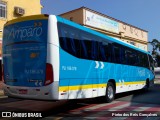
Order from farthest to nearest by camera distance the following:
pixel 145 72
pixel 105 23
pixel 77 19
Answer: pixel 105 23
pixel 77 19
pixel 145 72

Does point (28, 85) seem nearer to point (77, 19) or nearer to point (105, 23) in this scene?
point (77, 19)

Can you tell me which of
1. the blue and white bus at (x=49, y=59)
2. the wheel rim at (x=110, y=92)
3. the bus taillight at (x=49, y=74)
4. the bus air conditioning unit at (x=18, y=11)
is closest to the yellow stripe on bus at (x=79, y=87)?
the blue and white bus at (x=49, y=59)

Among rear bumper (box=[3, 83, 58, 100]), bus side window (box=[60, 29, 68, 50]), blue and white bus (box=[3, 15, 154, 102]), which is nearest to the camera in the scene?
rear bumper (box=[3, 83, 58, 100])

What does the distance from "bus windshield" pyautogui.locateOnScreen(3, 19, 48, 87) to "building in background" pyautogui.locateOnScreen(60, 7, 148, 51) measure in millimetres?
23942

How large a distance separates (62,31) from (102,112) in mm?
3368

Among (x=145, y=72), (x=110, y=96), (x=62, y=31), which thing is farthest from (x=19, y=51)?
(x=145, y=72)

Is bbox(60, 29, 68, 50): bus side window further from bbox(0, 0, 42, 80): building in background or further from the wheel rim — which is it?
bbox(0, 0, 42, 80): building in background

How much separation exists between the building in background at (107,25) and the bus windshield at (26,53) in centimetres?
2394

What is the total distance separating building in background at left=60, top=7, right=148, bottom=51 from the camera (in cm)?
3478

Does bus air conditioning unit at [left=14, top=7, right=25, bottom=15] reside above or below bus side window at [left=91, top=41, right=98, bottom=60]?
above

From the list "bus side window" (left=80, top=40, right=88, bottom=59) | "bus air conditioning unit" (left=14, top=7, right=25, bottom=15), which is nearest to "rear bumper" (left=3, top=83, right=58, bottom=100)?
"bus side window" (left=80, top=40, right=88, bottom=59)

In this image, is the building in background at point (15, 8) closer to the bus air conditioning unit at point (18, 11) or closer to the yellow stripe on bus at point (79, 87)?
the bus air conditioning unit at point (18, 11)

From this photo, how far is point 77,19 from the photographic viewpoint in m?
35.1

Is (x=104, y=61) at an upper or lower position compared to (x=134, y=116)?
upper
